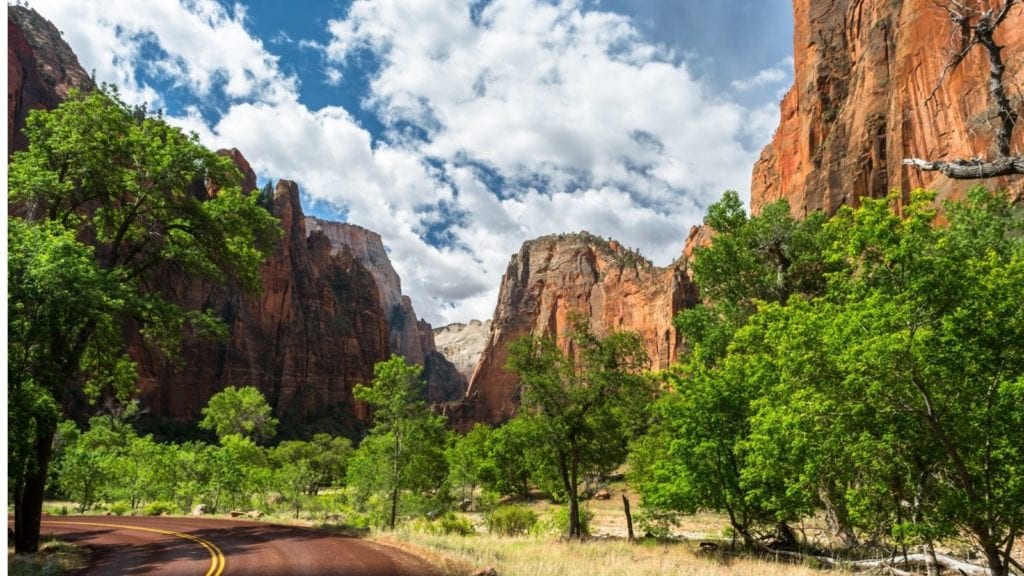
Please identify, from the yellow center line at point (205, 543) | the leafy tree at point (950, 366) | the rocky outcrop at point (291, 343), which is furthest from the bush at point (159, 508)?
the rocky outcrop at point (291, 343)

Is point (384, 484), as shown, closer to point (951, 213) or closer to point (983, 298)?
point (983, 298)

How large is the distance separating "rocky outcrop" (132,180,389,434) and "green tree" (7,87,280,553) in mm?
94843

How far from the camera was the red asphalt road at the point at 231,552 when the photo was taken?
43.6 ft

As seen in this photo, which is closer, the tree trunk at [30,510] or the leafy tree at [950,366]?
the leafy tree at [950,366]

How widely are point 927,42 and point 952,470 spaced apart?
2054 inches

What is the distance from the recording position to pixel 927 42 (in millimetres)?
48656

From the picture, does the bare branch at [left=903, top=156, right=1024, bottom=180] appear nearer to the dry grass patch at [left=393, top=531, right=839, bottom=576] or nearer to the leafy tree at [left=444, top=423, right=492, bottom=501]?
the dry grass patch at [left=393, top=531, right=839, bottom=576]

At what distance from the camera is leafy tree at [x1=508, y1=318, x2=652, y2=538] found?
24156mm

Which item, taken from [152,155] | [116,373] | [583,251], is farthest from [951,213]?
[583,251]

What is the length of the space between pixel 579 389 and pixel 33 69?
383ft

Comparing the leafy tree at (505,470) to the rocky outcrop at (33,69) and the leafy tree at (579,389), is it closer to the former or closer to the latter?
the leafy tree at (579,389)

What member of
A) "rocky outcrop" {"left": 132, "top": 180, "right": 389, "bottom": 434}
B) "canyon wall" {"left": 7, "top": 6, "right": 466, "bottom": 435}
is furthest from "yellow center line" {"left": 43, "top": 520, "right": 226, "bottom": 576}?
"rocky outcrop" {"left": 132, "top": 180, "right": 389, "bottom": 434}

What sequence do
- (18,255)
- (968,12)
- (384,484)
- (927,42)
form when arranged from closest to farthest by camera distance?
(968,12) < (18,255) < (384,484) < (927,42)

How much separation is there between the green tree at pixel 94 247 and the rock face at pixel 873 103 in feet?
104
